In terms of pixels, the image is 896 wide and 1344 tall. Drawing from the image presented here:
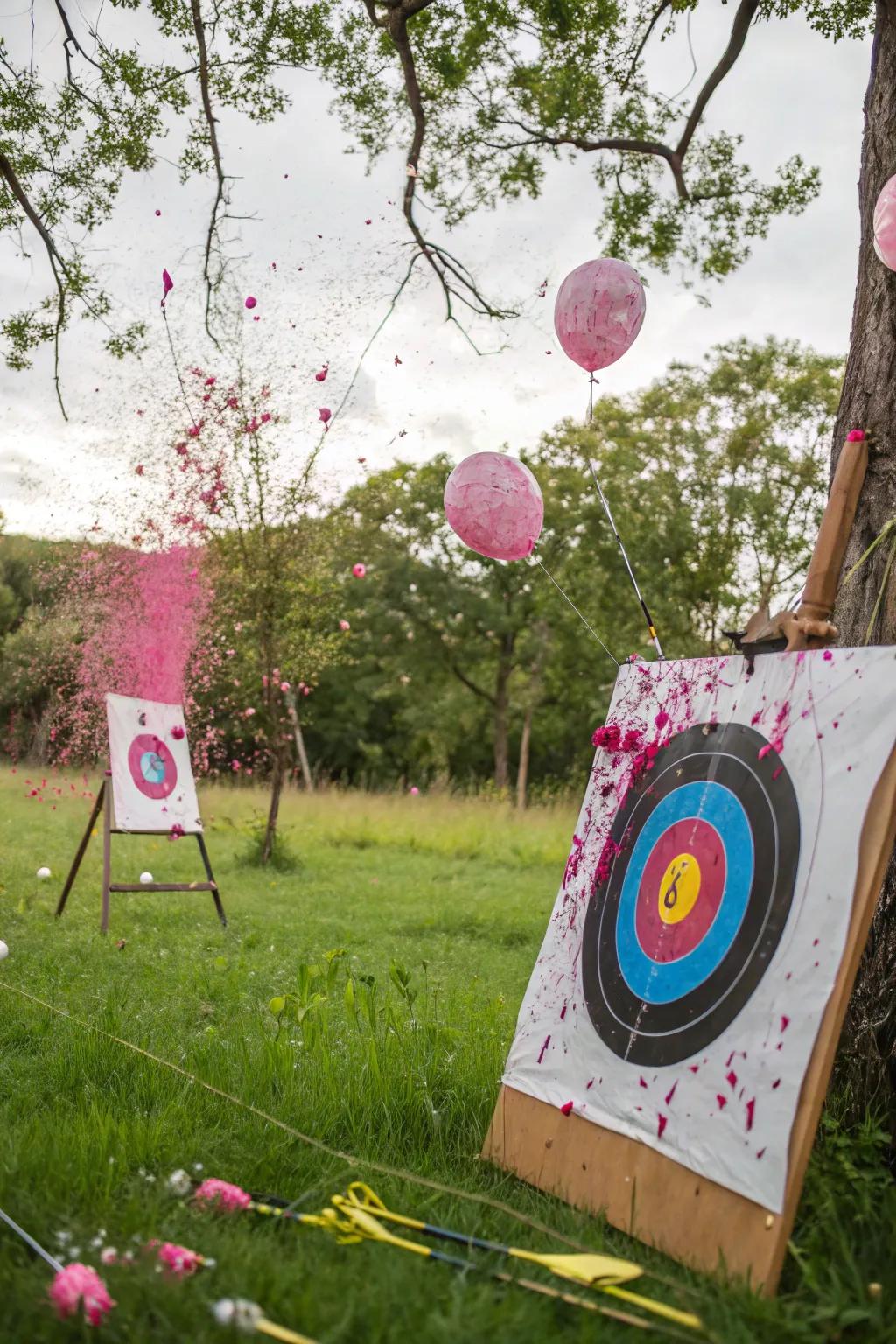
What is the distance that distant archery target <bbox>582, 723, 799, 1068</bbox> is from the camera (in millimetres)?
1851

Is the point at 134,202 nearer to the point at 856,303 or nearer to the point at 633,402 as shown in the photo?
the point at 856,303

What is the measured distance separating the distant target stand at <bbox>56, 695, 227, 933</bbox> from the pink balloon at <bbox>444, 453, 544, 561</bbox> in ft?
9.95

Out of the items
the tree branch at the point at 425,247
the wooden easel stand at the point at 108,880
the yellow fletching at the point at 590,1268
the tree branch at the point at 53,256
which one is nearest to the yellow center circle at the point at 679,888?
the yellow fletching at the point at 590,1268

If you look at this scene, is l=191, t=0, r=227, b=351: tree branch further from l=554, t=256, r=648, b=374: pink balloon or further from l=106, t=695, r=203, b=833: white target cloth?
l=554, t=256, r=648, b=374: pink balloon

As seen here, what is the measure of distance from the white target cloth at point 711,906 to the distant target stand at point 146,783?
331cm

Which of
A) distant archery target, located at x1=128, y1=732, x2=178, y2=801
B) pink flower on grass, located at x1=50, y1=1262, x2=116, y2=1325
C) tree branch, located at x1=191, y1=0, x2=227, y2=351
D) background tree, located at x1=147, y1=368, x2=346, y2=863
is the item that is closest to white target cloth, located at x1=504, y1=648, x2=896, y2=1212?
pink flower on grass, located at x1=50, y1=1262, x2=116, y2=1325

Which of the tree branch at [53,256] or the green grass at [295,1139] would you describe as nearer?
the green grass at [295,1139]

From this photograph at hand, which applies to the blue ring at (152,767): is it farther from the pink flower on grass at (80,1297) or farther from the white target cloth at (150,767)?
the pink flower on grass at (80,1297)

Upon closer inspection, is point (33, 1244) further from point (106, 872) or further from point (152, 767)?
point (152, 767)

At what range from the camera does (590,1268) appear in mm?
1598

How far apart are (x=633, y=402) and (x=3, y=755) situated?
1279cm

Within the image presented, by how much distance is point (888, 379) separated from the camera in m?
2.38

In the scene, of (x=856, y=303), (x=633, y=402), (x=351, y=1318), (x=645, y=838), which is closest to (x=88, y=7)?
(x=856, y=303)

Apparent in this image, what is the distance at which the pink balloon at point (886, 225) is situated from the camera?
2.20 metres
